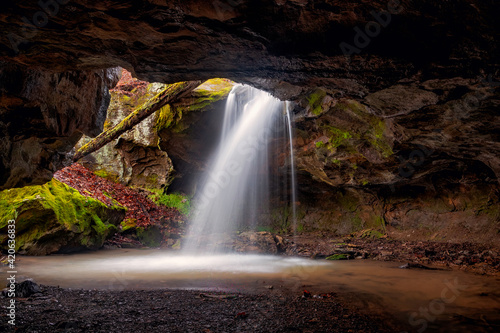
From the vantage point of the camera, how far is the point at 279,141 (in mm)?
12617

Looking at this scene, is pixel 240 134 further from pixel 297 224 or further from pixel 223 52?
pixel 223 52

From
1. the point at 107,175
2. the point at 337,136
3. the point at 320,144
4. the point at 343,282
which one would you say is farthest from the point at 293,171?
the point at 107,175

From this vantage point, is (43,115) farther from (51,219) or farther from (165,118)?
(165,118)

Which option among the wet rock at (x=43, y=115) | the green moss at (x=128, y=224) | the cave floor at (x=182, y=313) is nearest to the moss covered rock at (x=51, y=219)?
the green moss at (x=128, y=224)

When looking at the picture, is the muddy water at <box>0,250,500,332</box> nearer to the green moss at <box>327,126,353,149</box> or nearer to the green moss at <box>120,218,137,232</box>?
the green moss at <box>120,218,137,232</box>

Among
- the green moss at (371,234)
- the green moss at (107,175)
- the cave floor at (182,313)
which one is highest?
the green moss at (107,175)

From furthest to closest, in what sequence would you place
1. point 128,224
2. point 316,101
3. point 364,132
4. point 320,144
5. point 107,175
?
1. point 107,175
2. point 128,224
3. point 320,144
4. point 364,132
5. point 316,101

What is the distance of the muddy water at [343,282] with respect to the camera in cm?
377

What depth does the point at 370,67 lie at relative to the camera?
12.3ft

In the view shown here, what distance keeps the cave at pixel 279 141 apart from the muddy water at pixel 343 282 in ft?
0.16

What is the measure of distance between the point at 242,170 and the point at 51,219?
9.20 meters

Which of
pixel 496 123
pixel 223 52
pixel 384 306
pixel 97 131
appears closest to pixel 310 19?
pixel 223 52

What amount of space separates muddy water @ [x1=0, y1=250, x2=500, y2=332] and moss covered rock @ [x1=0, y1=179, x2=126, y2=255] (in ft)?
2.13

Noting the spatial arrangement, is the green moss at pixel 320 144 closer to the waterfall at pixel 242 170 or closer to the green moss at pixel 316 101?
the waterfall at pixel 242 170
